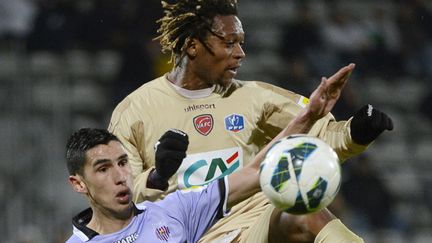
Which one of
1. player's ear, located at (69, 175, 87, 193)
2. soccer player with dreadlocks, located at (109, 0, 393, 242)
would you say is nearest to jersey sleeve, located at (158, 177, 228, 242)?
soccer player with dreadlocks, located at (109, 0, 393, 242)

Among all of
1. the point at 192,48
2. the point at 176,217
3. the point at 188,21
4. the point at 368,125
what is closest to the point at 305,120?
the point at 368,125

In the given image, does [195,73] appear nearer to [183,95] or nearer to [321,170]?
[183,95]

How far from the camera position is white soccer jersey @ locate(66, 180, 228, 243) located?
4527 millimetres

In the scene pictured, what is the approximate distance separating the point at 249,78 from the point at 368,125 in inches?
225

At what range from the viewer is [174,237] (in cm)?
458

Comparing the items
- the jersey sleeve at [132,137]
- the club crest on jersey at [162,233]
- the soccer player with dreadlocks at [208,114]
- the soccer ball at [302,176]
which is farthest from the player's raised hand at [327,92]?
the jersey sleeve at [132,137]

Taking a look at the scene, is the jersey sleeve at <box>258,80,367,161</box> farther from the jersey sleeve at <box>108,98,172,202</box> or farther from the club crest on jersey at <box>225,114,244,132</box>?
the jersey sleeve at <box>108,98,172,202</box>

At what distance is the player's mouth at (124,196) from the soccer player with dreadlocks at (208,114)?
1.52ft

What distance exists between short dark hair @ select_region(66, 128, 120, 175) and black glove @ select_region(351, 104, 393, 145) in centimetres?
118

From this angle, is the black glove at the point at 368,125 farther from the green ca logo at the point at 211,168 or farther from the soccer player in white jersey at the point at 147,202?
the green ca logo at the point at 211,168

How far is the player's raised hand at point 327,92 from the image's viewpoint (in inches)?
171

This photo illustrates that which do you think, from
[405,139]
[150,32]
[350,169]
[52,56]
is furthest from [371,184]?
[52,56]

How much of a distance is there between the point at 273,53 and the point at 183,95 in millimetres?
5512

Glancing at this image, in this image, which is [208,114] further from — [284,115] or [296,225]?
[296,225]
